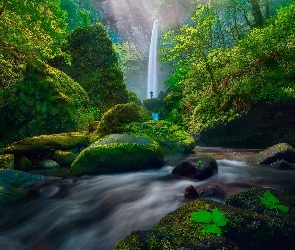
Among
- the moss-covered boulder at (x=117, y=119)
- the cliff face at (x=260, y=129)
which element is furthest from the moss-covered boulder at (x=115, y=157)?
the cliff face at (x=260, y=129)

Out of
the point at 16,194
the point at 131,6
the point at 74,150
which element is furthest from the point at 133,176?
the point at 131,6

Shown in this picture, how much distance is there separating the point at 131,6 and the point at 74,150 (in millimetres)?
42387

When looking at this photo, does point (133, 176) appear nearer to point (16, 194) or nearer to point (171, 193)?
point (171, 193)

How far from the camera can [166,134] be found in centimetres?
Result: 1002

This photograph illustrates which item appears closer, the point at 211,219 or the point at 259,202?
the point at 211,219

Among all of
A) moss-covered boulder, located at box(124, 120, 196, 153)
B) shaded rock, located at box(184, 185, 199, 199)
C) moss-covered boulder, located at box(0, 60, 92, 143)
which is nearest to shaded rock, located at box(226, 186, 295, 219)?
shaded rock, located at box(184, 185, 199, 199)

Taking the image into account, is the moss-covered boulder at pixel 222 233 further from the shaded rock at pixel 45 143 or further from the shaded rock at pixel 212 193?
the shaded rock at pixel 45 143

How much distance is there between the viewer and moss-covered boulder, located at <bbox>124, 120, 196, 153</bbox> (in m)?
9.76

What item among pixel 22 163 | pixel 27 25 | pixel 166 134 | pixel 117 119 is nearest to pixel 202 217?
pixel 22 163

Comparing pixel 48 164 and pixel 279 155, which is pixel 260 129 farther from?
pixel 48 164

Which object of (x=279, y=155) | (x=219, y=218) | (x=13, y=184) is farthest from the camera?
(x=279, y=155)

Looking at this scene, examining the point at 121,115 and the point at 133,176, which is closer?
the point at 133,176

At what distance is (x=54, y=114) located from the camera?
11.4m

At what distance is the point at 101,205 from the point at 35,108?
8066mm
